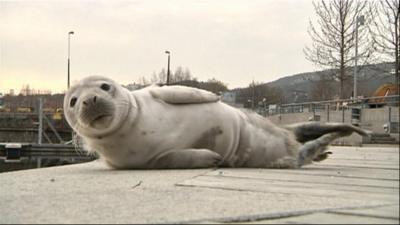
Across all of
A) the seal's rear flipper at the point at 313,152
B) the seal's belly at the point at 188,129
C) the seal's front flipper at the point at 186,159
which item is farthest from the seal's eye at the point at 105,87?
the seal's rear flipper at the point at 313,152

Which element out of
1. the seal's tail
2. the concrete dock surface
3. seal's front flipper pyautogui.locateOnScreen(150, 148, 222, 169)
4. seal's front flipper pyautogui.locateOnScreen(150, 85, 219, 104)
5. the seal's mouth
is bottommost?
the concrete dock surface

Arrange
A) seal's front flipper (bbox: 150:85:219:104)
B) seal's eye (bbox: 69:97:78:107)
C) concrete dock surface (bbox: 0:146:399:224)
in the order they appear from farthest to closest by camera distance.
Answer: seal's front flipper (bbox: 150:85:219:104) < seal's eye (bbox: 69:97:78:107) < concrete dock surface (bbox: 0:146:399:224)

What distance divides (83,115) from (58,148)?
16.7m

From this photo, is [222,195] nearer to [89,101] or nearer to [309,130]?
[89,101]

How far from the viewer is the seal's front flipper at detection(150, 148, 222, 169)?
5.65 metres

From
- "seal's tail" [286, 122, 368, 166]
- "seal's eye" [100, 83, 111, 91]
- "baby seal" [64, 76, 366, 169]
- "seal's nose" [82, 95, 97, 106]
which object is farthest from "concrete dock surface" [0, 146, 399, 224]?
"seal's eye" [100, 83, 111, 91]

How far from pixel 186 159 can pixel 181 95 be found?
0.71m

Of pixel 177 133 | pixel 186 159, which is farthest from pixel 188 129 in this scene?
pixel 186 159

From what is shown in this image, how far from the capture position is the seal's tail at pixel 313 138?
543cm

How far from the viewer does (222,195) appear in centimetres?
368

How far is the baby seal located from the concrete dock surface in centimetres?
39

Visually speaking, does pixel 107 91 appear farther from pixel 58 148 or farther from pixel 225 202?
pixel 58 148

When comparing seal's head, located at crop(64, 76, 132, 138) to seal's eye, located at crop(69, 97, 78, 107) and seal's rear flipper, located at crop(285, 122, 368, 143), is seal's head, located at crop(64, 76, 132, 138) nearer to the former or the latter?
seal's eye, located at crop(69, 97, 78, 107)

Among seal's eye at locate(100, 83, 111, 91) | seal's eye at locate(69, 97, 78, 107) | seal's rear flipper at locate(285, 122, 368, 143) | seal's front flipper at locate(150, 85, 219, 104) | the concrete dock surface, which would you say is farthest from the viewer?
seal's front flipper at locate(150, 85, 219, 104)
